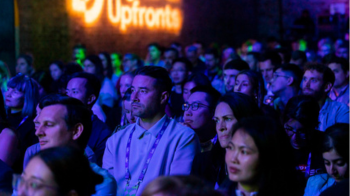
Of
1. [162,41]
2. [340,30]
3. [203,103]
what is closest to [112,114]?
[203,103]

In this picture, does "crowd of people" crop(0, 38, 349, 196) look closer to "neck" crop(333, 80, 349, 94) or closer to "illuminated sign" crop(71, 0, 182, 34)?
"neck" crop(333, 80, 349, 94)

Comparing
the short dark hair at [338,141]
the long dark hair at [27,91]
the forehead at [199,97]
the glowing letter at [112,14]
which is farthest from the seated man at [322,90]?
the glowing letter at [112,14]

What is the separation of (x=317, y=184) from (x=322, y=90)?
237cm

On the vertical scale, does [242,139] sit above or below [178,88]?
below

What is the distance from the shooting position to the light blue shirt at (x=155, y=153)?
364cm

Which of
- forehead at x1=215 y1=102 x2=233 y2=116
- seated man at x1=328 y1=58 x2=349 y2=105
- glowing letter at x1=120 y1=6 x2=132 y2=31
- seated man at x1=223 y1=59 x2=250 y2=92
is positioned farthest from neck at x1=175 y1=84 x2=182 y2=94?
glowing letter at x1=120 y1=6 x2=132 y2=31

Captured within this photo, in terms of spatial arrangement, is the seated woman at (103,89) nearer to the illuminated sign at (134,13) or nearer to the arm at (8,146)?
the arm at (8,146)

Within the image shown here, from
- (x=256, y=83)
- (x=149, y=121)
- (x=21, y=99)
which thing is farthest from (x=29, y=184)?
(x=256, y=83)

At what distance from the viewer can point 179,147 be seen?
3.70m

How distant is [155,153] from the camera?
12.0ft

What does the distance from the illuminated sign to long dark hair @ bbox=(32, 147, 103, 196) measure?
1098cm

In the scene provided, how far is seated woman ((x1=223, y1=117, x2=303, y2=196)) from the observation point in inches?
106

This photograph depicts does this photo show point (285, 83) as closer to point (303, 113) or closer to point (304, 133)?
point (303, 113)

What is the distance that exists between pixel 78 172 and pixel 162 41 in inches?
557
